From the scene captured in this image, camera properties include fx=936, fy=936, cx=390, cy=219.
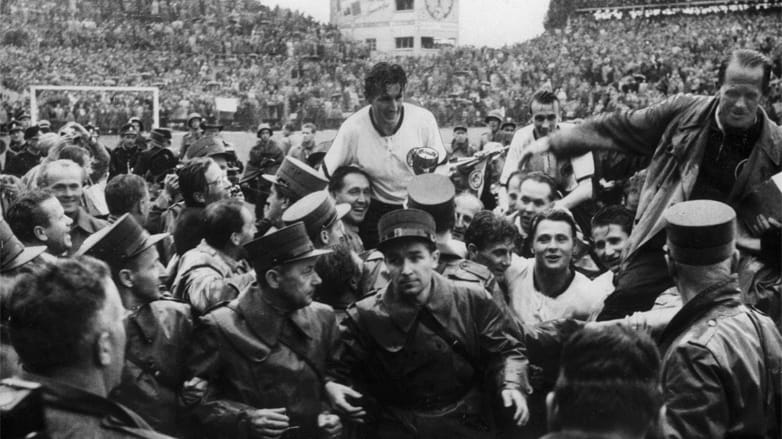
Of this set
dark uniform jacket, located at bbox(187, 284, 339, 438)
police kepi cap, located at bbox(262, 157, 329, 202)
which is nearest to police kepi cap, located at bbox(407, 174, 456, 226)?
police kepi cap, located at bbox(262, 157, 329, 202)

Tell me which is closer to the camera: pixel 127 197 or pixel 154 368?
pixel 154 368

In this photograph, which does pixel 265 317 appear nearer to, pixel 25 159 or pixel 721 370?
pixel 721 370

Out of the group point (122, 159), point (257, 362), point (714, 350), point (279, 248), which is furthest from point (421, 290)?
point (122, 159)

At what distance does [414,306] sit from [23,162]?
1002 cm

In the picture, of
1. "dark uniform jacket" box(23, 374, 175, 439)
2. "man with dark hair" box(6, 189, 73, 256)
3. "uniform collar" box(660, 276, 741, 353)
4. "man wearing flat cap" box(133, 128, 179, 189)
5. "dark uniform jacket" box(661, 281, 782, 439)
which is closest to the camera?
"dark uniform jacket" box(23, 374, 175, 439)

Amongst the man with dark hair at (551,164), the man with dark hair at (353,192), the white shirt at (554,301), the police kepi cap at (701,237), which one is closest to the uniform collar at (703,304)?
the police kepi cap at (701,237)

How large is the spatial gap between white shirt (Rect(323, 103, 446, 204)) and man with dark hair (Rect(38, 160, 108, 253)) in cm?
161

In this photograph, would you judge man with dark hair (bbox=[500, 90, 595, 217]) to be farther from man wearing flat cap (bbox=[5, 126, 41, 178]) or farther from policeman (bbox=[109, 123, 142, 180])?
man wearing flat cap (bbox=[5, 126, 41, 178])

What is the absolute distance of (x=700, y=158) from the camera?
168 inches

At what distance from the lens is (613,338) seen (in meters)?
2.33

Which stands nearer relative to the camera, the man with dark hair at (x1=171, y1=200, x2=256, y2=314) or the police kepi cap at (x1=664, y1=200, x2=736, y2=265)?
the police kepi cap at (x1=664, y1=200, x2=736, y2=265)

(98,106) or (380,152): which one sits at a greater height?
(380,152)

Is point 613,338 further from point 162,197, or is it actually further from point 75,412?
point 162,197

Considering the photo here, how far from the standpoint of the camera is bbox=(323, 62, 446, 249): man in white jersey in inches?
249
